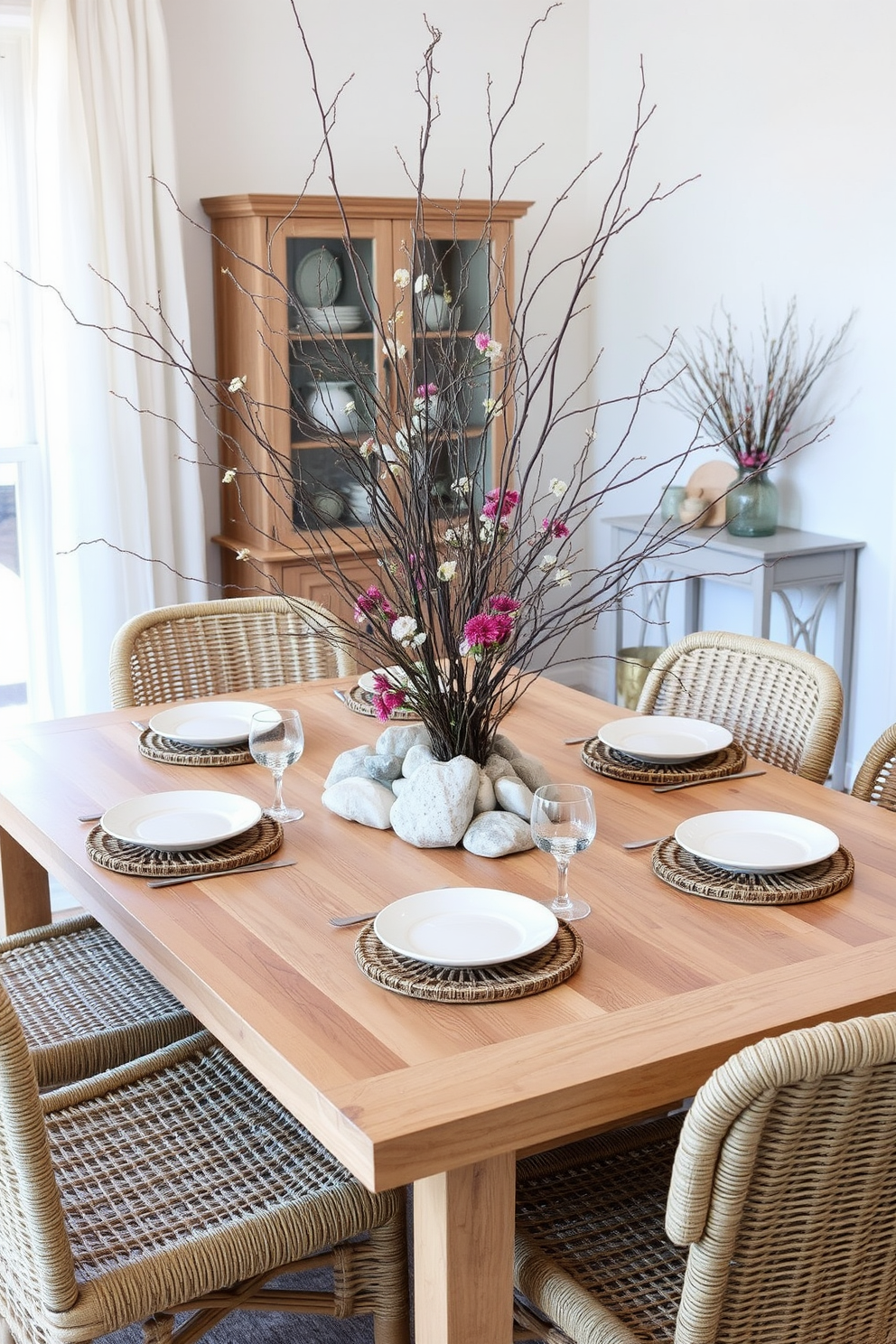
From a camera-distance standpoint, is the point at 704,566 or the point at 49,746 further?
the point at 704,566

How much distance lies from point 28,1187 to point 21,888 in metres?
1.09

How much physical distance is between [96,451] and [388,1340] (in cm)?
278

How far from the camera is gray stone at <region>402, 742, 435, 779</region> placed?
6.40 ft

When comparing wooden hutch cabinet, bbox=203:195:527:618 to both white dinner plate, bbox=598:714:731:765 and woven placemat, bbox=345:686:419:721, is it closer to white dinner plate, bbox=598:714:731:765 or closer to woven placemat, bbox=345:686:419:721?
woven placemat, bbox=345:686:419:721

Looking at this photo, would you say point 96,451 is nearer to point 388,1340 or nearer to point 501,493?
point 501,493

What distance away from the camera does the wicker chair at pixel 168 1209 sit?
135 centimetres

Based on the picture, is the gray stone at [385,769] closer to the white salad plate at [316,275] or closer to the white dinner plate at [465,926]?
the white dinner plate at [465,926]

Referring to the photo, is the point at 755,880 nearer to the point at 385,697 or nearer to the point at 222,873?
the point at 385,697

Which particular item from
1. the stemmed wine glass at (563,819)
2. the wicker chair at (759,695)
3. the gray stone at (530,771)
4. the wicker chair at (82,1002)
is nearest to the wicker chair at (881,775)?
the wicker chair at (759,695)

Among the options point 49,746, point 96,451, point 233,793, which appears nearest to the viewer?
point 233,793

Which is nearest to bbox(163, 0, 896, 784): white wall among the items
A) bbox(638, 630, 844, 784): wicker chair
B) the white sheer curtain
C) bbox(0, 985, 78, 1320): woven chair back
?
the white sheer curtain

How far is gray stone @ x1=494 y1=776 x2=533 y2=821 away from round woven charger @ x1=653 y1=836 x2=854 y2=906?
189 millimetres

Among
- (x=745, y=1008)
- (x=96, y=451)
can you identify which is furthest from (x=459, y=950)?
(x=96, y=451)

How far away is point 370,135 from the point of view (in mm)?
4438
